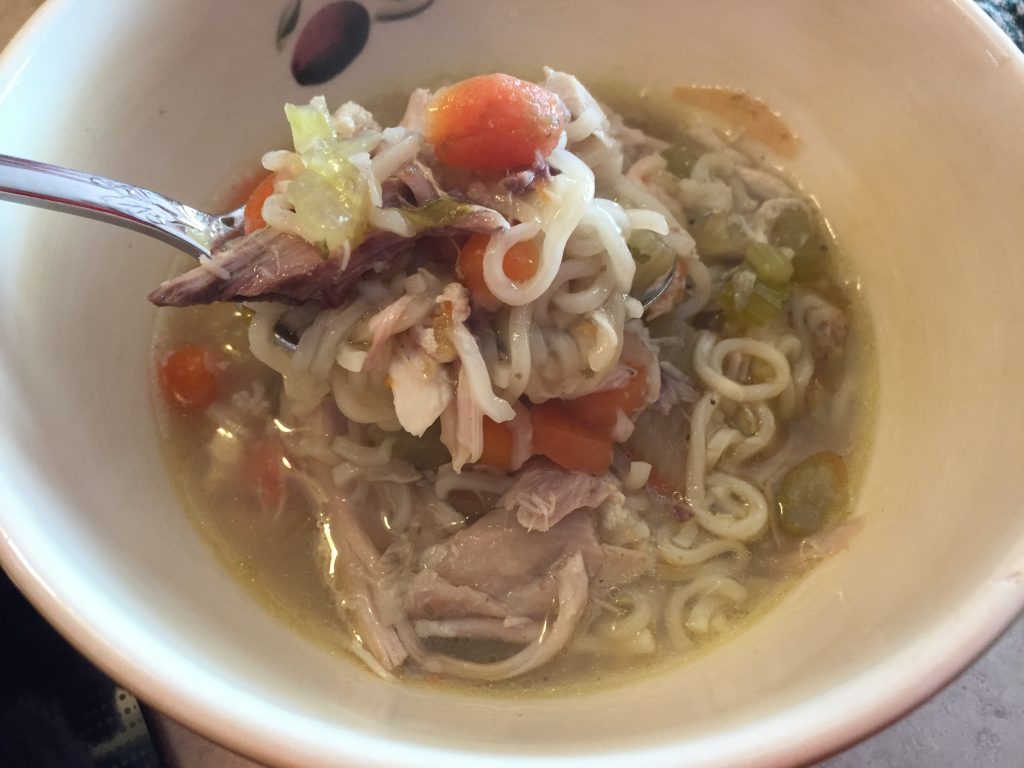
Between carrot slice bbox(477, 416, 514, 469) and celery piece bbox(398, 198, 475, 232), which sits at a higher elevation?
celery piece bbox(398, 198, 475, 232)

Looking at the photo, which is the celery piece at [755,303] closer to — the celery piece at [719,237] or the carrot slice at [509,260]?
the celery piece at [719,237]

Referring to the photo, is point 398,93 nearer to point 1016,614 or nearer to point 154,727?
point 154,727

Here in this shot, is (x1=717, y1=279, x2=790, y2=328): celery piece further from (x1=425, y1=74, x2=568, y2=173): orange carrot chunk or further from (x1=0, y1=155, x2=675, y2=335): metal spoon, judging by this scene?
(x1=0, y1=155, x2=675, y2=335): metal spoon

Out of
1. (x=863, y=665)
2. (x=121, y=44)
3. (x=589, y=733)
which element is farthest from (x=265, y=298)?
(x=863, y=665)

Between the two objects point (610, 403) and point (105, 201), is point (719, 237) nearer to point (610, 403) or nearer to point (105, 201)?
point (610, 403)

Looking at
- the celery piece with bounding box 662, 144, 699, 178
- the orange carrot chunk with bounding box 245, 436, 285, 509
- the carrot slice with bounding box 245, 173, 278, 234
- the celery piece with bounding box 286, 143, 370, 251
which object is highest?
the celery piece with bounding box 662, 144, 699, 178

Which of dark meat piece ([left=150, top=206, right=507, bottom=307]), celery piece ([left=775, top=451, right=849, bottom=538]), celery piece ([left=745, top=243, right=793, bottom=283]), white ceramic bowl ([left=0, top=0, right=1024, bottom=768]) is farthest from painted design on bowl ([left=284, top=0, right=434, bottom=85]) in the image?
celery piece ([left=775, top=451, right=849, bottom=538])

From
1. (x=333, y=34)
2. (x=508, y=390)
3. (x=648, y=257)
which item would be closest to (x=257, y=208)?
(x=508, y=390)

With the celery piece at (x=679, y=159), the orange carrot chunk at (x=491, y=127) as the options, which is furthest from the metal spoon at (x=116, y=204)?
the celery piece at (x=679, y=159)
